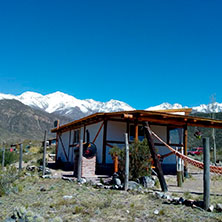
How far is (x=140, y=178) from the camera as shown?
27.5ft

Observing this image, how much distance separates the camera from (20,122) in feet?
225

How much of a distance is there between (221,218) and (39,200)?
11.8 ft

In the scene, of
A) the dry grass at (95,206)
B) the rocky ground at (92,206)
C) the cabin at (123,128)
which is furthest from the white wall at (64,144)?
the dry grass at (95,206)

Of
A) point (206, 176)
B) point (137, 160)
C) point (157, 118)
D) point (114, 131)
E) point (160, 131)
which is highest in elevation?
point (157, 118)

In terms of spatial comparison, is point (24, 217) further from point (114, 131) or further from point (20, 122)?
point (20, 122)

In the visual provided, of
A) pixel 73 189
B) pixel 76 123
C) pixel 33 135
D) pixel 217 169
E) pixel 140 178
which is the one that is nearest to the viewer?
pixel 217 169

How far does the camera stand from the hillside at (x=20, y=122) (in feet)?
201

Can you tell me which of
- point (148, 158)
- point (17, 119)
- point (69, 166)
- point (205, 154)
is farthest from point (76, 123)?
point (17, 119)

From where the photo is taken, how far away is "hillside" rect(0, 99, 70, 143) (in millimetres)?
61312

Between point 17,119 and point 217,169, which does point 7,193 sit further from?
point 17,119

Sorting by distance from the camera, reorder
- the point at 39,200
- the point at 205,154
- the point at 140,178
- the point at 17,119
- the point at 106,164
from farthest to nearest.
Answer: the point at 17,119 < the point at 106,164 < the point at 140,178 < the point at 39,200 < the point at 205,154

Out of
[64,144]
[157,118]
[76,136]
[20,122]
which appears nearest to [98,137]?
[157,118]

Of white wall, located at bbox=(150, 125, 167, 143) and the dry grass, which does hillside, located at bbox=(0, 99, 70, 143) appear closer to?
white wall, located at bbox=(150, 125, 167, 143)

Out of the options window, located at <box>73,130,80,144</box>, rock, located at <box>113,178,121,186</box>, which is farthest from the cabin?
rock, located at <box>113,178,121,186</box>
